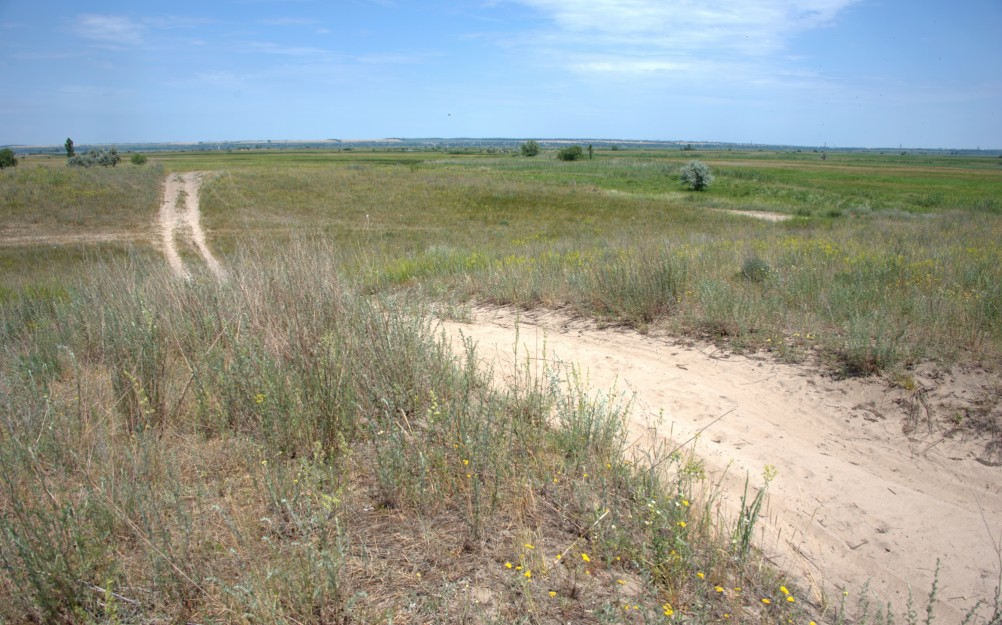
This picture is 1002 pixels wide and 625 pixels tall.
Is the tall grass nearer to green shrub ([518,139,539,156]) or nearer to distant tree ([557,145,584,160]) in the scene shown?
distant tree ([557,145,584,160])

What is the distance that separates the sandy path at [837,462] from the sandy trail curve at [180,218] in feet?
43.9

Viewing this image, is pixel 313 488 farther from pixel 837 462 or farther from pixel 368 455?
pixel 837 462

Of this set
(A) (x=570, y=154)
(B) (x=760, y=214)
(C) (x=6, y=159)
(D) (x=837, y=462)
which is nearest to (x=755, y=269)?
(D) (x=837, y=462)

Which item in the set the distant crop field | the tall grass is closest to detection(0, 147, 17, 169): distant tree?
the distant crop field

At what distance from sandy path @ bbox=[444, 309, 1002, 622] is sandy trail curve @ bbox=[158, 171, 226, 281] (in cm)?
1337

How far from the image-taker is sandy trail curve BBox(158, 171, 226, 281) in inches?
828

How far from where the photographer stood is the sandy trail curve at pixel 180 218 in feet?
69.0

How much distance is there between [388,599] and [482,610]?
0.43 m

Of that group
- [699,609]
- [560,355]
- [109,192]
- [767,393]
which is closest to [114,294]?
[560,355]

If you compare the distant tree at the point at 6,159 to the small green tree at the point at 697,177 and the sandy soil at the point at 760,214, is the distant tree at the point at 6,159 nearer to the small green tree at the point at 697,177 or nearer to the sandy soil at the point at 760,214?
the small green tree at the point at 697,177

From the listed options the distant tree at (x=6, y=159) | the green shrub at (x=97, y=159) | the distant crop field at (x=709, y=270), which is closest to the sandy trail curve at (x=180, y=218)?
the distant crop field at (x=709, y=270)

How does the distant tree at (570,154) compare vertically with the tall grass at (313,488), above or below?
above

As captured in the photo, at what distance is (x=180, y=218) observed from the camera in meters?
28.6

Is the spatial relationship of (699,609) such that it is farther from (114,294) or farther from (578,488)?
(114,294)
